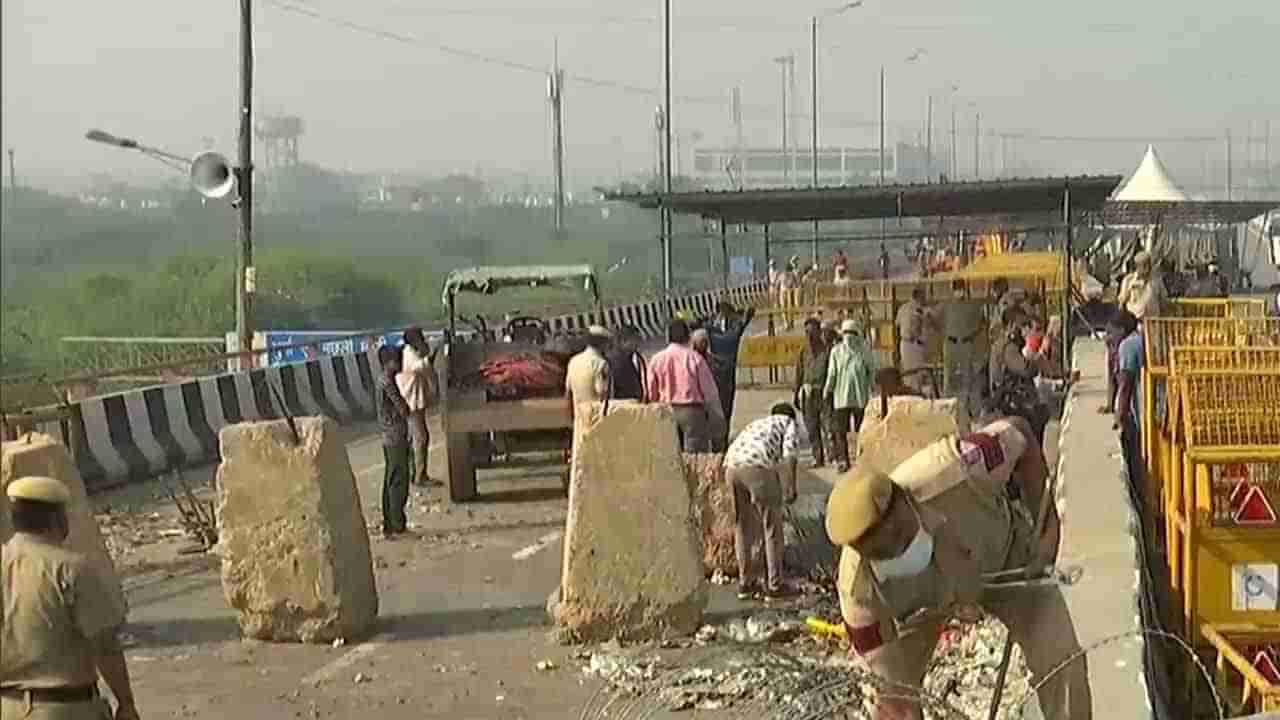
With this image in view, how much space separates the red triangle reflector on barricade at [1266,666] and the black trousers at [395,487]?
7572 mm

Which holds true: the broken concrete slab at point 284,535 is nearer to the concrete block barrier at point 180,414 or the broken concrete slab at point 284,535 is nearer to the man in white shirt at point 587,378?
the man in white shirt at point 587,378

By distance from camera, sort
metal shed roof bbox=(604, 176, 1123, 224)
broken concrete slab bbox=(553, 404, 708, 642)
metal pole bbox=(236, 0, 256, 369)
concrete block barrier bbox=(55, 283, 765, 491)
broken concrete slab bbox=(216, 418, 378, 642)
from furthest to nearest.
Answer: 1. metal pole bbox=(236, 0, 256, 369)
2. metal shed roof bbox=(604, 176, 1123, 224)
3. concrete block barrier bbox=(55, 283, 765, 491)
4. broken concrete slab bbox=(216, 418, 378, 642)
5. broken concrete slab bbox=(553, 404, 708, 642)

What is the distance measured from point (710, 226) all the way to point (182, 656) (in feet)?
103

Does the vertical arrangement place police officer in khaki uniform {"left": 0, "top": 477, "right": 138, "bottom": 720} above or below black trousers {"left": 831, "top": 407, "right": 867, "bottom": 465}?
above

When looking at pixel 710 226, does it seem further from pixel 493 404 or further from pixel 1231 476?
pixel 1231 476

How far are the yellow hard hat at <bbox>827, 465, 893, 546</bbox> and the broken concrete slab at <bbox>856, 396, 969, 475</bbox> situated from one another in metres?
5.45

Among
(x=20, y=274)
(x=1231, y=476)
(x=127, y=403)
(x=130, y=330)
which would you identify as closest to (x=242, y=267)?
(x=127, y=403)

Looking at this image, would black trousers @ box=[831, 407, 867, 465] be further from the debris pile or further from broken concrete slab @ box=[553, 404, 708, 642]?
the debris pile

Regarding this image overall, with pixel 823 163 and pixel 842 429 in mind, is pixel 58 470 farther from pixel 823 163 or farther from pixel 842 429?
pixel 823 163

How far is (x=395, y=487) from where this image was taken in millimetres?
14750

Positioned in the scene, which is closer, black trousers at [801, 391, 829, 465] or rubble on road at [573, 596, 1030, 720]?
rubble on road at [573, 596, 1030, 720]

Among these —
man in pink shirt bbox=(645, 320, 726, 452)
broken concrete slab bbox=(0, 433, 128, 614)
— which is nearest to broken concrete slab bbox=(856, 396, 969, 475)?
man in pink shirt bbox=(645, 320, 726, 452)

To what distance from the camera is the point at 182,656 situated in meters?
10.8

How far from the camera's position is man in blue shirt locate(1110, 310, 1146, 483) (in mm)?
13797
